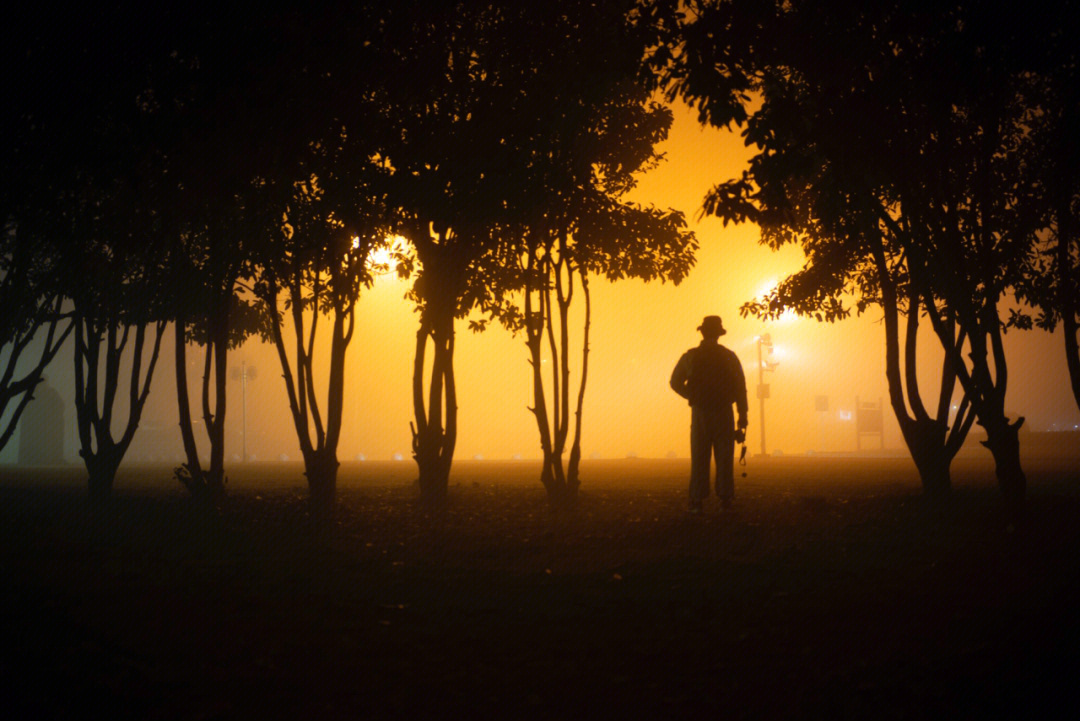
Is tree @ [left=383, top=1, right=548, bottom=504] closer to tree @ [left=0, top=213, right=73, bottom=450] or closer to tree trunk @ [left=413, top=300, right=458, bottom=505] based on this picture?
tree trunk @ [left=413, top=300, right=458, bottom=505]

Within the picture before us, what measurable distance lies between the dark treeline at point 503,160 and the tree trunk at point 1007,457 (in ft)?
0.09

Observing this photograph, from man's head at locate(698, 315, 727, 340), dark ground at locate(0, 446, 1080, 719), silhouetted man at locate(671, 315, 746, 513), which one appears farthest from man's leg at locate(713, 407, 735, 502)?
man's head at locate(698, 315, 727, 340)

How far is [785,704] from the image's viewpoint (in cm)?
413

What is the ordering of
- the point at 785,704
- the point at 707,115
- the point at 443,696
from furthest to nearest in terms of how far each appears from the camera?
the point at 707,115 < the point at 443,696 < the point at 785,704

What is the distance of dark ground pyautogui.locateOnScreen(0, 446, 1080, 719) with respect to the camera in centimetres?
427

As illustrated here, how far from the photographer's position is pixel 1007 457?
8922 millimetres

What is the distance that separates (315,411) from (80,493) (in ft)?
29.6

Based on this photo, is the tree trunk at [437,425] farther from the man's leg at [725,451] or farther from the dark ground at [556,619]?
the man's leg at [725,451]

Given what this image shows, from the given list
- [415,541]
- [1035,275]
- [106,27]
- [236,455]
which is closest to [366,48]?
[106,27]

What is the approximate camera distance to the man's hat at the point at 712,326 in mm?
11234

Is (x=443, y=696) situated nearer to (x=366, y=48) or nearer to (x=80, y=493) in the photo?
(x=366, y=48)

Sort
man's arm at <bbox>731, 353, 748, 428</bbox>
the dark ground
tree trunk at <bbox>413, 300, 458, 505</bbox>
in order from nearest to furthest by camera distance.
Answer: the dark ground
man's arm at <bbox>731, 353, 748, 428</bbox>
tree trunk at <bbox>413, 300, 458, 505</bbox>

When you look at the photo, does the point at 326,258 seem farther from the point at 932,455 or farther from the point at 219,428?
the point at 932,455

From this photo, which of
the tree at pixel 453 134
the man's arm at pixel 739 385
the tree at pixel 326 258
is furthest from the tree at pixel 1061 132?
the tree at pixel 326 258
